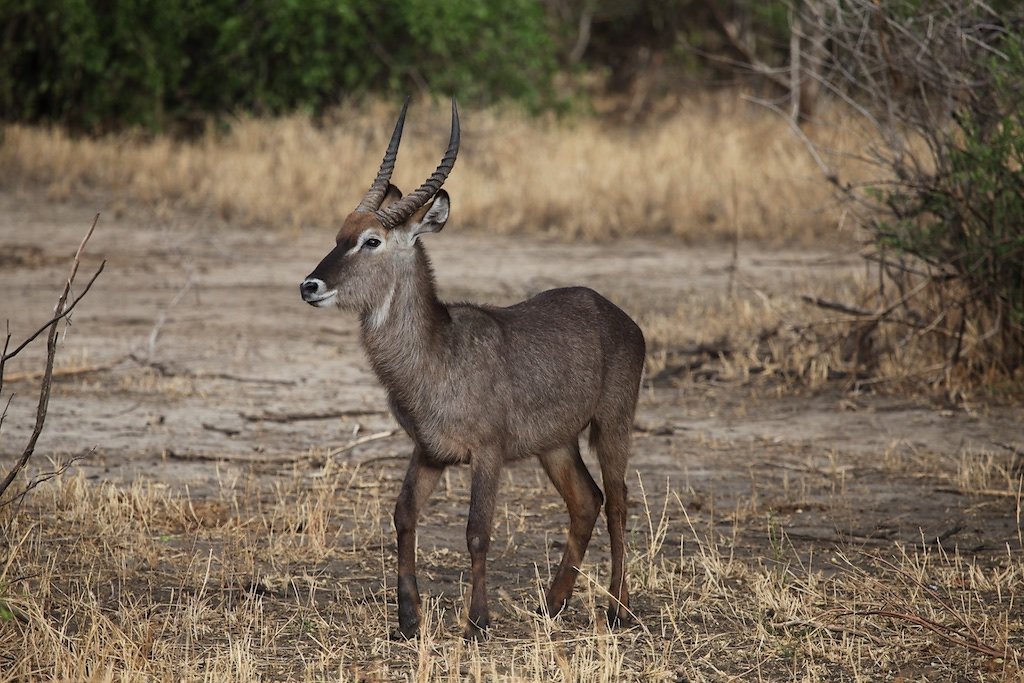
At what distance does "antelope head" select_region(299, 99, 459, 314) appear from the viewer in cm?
558

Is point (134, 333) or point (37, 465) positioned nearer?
point (37, 465)

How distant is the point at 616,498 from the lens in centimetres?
612

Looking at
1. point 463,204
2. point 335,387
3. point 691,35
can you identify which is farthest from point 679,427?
point 691,35

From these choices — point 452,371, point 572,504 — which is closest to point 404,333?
point 452,371

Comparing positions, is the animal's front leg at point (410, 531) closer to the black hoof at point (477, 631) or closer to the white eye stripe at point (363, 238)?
the black hoof at point (477, 631)

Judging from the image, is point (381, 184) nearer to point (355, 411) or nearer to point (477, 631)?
point (477, 631)

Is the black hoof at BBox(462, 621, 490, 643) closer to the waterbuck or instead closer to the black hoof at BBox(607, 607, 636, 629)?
the waterbuck

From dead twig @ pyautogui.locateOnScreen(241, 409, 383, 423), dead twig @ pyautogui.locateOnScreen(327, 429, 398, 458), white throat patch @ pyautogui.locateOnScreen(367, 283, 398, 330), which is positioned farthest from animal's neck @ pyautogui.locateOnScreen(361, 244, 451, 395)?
dead twig @ pyautogui.locateOnScreen(241, 409, 383, 423)

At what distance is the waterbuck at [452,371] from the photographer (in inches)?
221

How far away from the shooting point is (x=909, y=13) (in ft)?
30.9

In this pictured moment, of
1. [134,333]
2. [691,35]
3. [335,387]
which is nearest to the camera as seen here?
[335,387]

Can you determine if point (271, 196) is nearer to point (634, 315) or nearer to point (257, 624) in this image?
point (634, 315)

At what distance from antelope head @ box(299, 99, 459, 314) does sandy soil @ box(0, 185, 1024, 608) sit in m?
1.59

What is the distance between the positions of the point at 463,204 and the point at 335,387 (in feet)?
19.5
